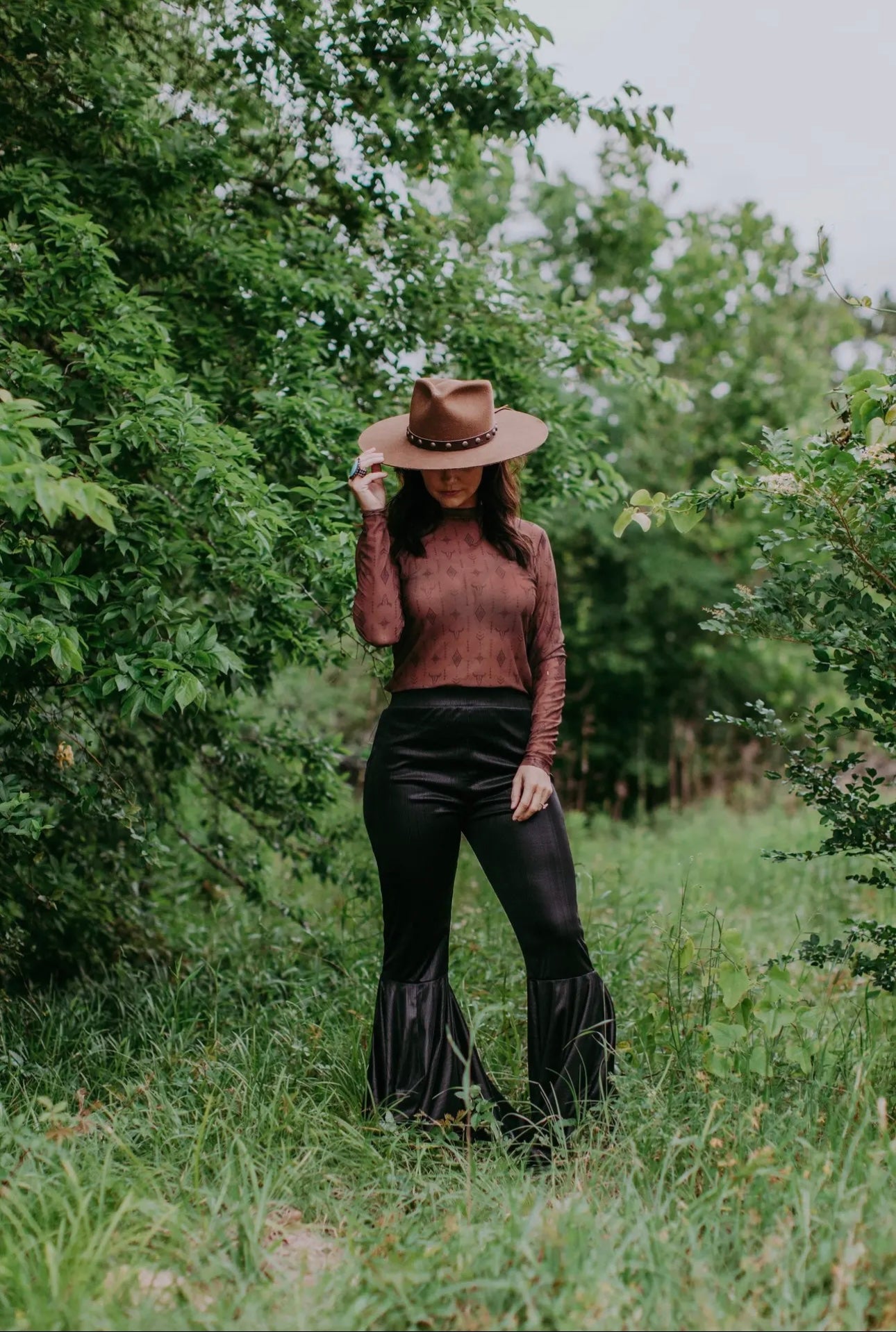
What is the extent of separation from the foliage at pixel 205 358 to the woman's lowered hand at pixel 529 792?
907mm

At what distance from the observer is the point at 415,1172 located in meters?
2.74

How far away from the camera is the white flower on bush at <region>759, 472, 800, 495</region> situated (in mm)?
2994

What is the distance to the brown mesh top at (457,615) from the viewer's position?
2921 mm

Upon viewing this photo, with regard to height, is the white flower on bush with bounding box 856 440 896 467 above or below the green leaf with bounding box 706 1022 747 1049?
above

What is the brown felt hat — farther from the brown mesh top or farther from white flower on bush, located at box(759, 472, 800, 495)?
white flower on bush, located at box(759, 472, 800, 495)

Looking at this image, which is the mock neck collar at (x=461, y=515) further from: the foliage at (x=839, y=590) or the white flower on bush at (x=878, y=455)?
the white flower on bush at (x=878, y=455)

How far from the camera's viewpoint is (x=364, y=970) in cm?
421

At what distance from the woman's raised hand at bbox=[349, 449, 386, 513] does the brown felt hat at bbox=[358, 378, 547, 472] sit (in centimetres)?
6

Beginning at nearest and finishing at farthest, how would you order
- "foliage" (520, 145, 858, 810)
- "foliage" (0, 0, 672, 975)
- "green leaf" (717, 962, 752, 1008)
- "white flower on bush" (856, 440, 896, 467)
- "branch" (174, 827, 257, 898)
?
"white flower on bush" (856, 440, 896, 467), "green leaf" (717, 962, 752, 1008), "foliage" (0, 0, 672, 975), "branch" (174, 827, 257, 898), "foliage" (520, 145, 858, 810)

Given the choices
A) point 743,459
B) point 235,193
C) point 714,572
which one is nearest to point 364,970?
point 235,193

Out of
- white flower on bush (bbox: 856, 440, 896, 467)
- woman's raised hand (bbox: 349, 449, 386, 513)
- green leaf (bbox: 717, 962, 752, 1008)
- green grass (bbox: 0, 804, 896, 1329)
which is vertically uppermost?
white flower on bush (bbox: 856, 440, 896, 467)

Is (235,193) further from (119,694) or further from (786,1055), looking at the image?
(786,1055)

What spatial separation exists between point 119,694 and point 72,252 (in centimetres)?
137

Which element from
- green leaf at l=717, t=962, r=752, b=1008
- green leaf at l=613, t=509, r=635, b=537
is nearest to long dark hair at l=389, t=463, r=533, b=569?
green leaf at l=613, t=509, r=635, b=537
